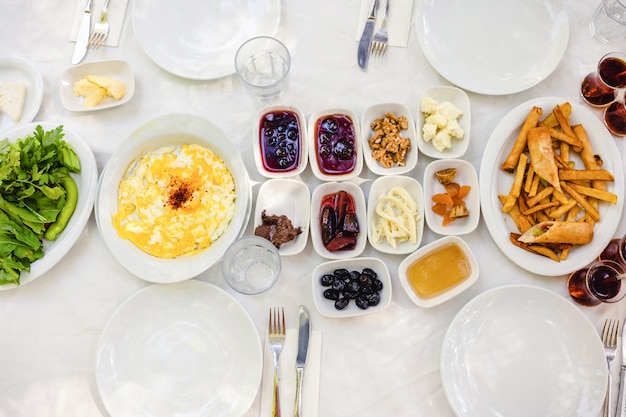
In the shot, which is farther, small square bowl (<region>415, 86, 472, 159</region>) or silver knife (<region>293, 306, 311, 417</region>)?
small square bowl (<region>415, 86, 472, 159</region>)

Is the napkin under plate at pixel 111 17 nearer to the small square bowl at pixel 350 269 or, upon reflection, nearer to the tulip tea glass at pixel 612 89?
the small square bowl at pixel 350 269

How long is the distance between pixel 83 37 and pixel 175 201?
811 mm

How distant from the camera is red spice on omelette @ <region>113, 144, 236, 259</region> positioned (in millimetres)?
1806

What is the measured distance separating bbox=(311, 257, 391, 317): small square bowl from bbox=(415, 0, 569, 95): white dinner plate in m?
0.78

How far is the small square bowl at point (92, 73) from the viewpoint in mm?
1959

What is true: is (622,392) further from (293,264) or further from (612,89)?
(293,264)

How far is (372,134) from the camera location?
Result: 1944 millimetres

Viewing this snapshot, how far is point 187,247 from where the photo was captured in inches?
71.1

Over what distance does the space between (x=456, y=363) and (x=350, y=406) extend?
40cm

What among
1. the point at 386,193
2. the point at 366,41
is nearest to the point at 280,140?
the point at 386,193

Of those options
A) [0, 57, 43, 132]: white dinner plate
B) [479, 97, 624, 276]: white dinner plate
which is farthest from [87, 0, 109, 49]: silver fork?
[479, 97, 624, 276]: white dinner plate

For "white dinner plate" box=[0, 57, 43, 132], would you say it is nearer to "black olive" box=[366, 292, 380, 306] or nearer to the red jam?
the red jam

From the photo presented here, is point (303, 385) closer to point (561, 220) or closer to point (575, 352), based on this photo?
point (575, 352)

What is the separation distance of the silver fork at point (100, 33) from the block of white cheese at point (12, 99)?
32cm
